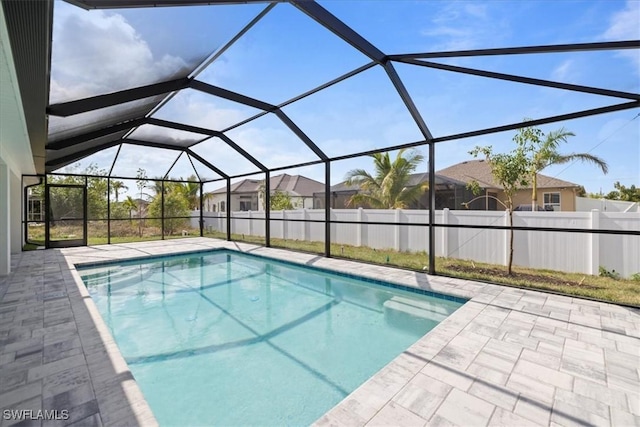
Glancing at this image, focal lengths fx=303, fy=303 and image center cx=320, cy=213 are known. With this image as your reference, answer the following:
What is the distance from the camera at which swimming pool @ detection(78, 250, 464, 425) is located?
9.20ft

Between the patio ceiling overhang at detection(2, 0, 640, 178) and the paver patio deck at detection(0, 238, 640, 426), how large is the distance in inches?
101

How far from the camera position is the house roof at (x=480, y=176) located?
11.3m

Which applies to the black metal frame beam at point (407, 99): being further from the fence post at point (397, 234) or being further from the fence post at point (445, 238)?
the fence post at point (397, 234)

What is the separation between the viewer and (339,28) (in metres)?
3.70

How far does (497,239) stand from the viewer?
718 centimetres

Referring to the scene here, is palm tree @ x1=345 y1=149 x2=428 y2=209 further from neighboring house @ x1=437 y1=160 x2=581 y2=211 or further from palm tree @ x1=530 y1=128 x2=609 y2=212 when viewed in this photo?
palm tree @ x1=530 y1=128 x2=609 y2=212

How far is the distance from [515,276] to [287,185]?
701 inches

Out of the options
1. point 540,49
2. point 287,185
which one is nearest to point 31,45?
point 540,49

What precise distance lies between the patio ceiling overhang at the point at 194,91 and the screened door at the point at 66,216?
236 cm

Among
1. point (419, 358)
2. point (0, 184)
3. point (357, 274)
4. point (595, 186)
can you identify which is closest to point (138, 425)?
point (419, 358)

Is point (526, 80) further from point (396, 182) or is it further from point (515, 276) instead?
point (396, 182)

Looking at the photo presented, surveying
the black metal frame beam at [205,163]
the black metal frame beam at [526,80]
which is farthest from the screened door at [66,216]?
the black metal frame beam at [526,80]

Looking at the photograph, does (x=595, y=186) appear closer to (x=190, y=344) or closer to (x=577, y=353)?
(x=577, y=353)

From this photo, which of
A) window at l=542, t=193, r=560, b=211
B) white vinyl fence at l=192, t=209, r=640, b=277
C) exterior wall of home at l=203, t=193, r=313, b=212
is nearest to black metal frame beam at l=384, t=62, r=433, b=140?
white vinyl fence at l=192, t=209, r=640, b=277
